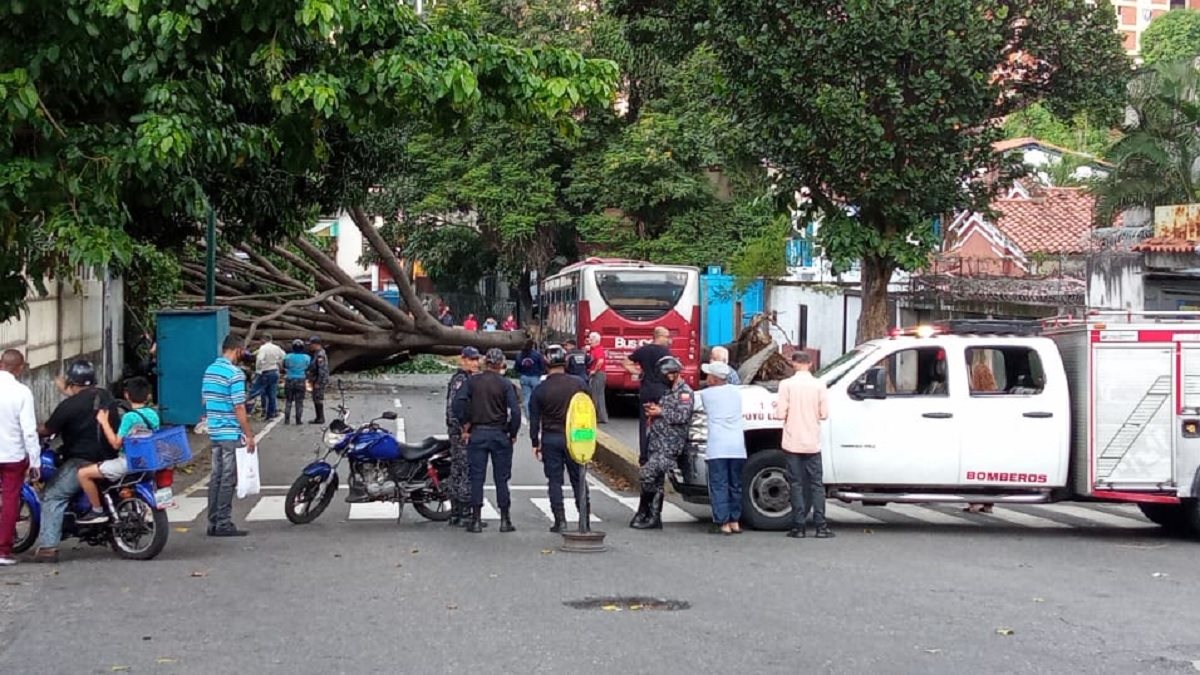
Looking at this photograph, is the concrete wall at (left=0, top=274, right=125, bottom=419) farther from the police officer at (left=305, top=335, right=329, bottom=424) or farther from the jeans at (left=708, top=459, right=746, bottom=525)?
the jeans at (left=708, top=459, right=746, bottom=525)

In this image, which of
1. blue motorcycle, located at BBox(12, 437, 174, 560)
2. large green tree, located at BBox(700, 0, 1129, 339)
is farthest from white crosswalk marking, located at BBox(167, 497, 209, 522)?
large green tree, located at BBox(700, 0, 1129, 339)

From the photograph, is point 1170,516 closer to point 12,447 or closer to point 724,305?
point 12,447

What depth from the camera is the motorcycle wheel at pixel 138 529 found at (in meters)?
11.4

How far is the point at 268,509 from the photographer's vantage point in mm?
15086

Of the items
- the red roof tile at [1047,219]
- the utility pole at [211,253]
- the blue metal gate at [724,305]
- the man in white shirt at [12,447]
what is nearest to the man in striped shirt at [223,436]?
the man in white shirt at [12,447]

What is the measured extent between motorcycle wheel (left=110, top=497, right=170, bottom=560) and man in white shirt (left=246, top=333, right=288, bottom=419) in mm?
15123

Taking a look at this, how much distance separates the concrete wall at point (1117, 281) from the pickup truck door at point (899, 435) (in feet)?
34.0

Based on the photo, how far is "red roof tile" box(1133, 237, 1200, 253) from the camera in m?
21.8

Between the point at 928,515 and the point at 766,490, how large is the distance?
8.79 ft

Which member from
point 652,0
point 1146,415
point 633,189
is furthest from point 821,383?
point 633,189

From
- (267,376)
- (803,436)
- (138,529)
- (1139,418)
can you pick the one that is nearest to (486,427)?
(803,436)

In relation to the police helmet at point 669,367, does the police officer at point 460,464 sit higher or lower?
lower

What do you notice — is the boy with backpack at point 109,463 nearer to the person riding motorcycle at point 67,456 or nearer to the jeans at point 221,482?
the person riding motorcycle at point 67,456

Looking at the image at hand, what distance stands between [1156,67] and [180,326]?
671 inches
